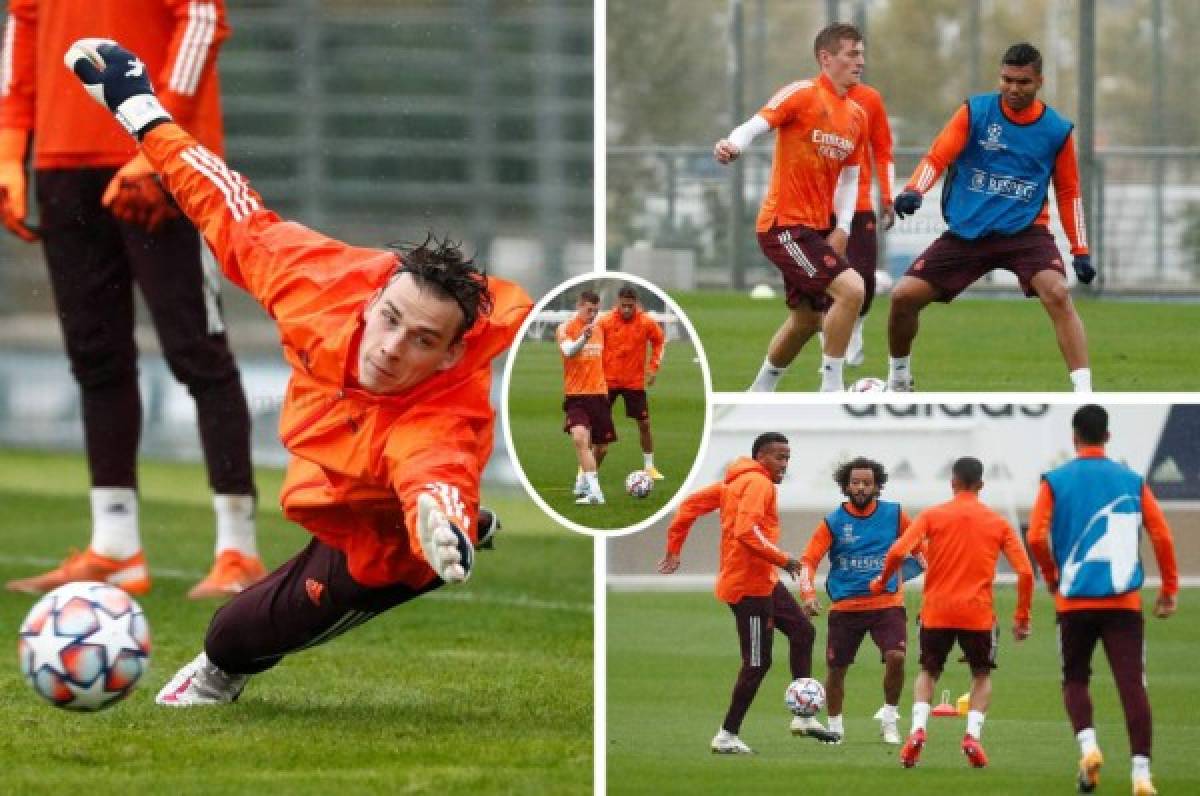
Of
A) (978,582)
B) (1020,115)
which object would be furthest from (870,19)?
(978,582)

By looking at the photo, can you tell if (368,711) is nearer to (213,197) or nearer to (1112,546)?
(213,197)

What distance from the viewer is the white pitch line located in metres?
8.29

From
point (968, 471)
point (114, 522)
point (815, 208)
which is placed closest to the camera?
point (968, 471)

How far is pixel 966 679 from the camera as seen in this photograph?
564cm

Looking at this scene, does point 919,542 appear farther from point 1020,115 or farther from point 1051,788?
point 1020,115

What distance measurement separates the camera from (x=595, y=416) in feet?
17.7

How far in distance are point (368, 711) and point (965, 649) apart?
5.12 ft

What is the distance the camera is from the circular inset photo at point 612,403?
17.6 ft

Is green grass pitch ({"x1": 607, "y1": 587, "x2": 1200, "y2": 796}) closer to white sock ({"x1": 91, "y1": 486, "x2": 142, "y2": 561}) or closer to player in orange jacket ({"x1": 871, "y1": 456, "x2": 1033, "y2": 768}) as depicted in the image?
player in orange jacket ({"x1": 871, "y1": 456, "x2": 1033, "y2": 768})

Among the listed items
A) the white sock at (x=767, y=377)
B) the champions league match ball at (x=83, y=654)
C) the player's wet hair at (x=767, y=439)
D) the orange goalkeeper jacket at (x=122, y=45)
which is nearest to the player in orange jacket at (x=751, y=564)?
the player's wet hair at (x=767, y=439)

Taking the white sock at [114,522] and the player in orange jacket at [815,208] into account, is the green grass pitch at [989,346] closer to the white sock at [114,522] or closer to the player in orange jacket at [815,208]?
the player in orange jacket at [815,208]

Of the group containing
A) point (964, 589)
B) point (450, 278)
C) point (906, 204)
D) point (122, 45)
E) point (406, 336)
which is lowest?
point (964, 589)

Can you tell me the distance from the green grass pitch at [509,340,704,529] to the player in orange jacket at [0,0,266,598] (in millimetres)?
2740

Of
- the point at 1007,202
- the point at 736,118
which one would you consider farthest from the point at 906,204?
the point at 736,118
